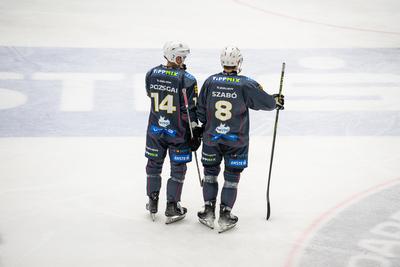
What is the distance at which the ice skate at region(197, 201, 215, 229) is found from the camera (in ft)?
22.8

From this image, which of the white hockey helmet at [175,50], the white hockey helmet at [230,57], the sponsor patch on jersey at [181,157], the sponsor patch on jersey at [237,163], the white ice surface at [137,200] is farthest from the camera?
the sponsor patch on jersey at [181,157]

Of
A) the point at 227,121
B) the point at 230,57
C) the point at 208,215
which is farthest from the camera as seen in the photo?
the point at 208,215

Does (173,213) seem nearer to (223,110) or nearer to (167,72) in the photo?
(223,110)

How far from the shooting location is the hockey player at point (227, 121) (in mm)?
6641

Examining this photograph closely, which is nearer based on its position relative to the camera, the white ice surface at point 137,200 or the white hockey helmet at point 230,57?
the white ice surface at point 137,200

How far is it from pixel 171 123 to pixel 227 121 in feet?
1.78

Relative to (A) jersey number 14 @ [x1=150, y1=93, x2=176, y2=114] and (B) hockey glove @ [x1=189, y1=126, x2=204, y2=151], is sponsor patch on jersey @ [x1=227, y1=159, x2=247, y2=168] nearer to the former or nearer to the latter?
(B) hockey glove @ [x1=189, y1=126, x2=204, y2=151]

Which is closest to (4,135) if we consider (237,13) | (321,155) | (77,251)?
(77,251)

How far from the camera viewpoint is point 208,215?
698 cm

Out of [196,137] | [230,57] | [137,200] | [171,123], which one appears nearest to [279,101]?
[230,57]

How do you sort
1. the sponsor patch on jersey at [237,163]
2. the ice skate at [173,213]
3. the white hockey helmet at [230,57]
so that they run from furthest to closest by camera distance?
the ice skate at [173,213]
the sponsor patch on jersey at [237,163]
the white hockey helmet at [230,57]

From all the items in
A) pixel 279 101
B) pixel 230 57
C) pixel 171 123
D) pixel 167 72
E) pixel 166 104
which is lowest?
pixel 171 123

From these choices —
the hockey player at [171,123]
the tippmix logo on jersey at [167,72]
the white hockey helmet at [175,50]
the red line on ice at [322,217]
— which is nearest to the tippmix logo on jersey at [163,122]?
the hockey player at [171,123]

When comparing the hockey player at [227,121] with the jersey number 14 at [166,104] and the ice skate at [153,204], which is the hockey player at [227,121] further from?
the ice skate at [153,204]
